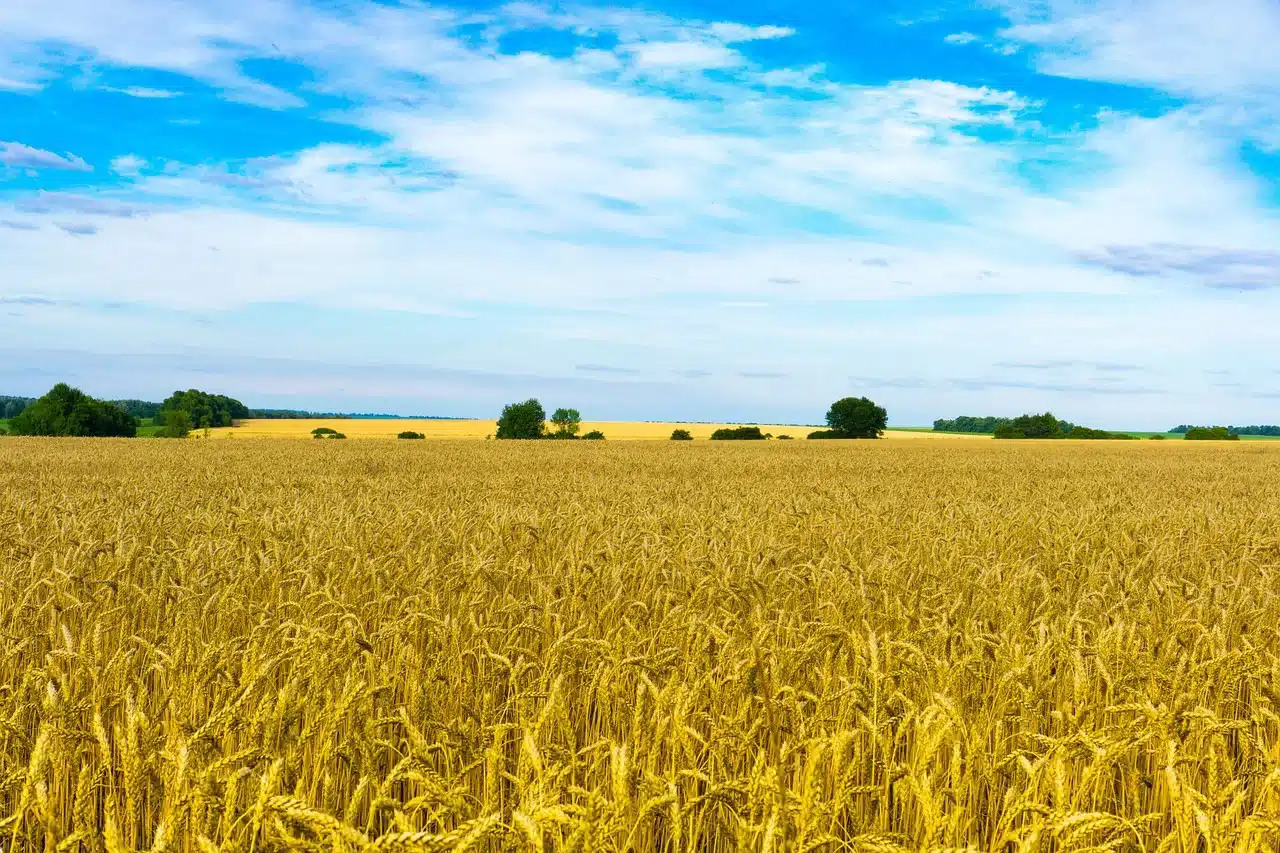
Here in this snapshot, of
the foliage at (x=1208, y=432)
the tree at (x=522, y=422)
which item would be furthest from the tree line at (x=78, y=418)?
the foliage at (x=1208, y=432)

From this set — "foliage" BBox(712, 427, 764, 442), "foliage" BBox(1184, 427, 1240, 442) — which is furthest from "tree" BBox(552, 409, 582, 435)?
"foliage" BBox(1184, 427, 1240, 442)

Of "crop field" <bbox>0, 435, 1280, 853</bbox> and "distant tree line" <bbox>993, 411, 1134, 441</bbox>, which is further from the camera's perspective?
"distant tree line" <bbox>993, 411, 1134, 441</bbox>

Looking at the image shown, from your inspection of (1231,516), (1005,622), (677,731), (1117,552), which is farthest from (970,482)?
(677,731)

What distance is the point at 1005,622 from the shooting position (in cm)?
496

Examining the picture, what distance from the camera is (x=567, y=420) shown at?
93562mm

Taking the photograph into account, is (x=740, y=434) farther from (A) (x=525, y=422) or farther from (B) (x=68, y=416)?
(B) (x=68, y=416)

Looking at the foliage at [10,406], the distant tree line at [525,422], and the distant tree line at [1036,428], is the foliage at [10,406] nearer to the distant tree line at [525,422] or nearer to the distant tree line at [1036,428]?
the distant tree line at [525,422]

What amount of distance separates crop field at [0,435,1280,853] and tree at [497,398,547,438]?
242 feet

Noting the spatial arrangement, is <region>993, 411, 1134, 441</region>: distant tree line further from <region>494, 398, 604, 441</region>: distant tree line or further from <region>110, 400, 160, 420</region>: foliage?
<region>110, 400, 160, 420</region>: foliage

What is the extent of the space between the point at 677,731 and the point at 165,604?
12.5ft

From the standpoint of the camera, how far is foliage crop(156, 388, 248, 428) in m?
98.7

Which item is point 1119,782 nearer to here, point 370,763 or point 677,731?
point 677,731

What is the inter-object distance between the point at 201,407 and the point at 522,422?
44443 mm

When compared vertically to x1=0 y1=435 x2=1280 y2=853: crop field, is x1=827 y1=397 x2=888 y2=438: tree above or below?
above
